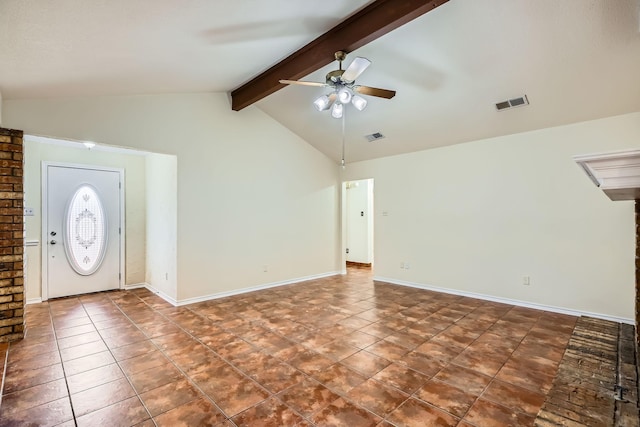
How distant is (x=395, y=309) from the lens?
4.22 m

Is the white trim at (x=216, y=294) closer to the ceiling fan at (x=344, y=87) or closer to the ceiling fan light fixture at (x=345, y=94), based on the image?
the ceiling fan at (x=344, y=87)

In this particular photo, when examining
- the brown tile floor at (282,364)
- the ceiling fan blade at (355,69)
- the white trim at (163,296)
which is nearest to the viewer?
the brown tile floor at (282,364)

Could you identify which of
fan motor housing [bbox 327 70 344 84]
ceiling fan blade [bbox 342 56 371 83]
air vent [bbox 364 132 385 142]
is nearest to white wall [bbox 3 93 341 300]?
air vent [bbox 364 132 385 142]

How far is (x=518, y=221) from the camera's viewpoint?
438 centimetres

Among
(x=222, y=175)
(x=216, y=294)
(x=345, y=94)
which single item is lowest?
(x=216, y=294)

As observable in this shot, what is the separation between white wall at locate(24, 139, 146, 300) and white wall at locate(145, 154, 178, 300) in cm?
18

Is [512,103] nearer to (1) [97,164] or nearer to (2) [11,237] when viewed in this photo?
A: (2) [11,237]

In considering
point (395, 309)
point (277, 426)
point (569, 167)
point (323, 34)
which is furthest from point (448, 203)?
point (277, 426)

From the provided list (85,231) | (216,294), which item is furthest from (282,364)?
(85,231)

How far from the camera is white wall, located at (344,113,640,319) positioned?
3.72 m

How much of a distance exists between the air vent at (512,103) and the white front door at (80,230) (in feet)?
20.2

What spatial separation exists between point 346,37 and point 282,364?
3205 millimetres

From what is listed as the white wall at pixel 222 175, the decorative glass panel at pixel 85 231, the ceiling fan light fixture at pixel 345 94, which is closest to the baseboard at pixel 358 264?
the white wall at pixel 222 175

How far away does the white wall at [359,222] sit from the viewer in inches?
315
